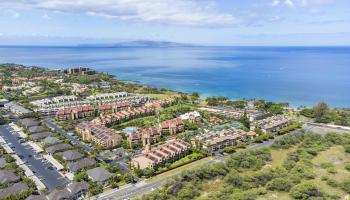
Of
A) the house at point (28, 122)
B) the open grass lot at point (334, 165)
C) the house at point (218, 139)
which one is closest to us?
the open grass lot at point (334, 165)

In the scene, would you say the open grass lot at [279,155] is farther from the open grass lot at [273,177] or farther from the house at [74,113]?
the house at [74,113]

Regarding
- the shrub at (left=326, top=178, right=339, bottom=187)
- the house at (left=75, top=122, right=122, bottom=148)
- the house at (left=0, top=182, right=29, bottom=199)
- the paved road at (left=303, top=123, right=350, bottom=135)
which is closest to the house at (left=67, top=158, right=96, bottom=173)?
the house at (left=0, top=182, right=29, bottom=199)

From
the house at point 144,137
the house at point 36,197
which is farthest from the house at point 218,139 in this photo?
the house at point 36,197

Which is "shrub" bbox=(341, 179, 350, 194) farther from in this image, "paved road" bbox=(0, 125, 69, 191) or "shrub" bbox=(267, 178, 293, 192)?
"paved road" bbox=(0, 125, 69, 191)

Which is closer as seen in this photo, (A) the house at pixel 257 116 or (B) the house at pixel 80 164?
(B) the house at pixel 80 164

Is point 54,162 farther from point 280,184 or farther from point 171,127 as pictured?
point 280,184

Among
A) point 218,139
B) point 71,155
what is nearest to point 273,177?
point 218,139

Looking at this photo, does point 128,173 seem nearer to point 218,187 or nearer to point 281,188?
point 218,187
